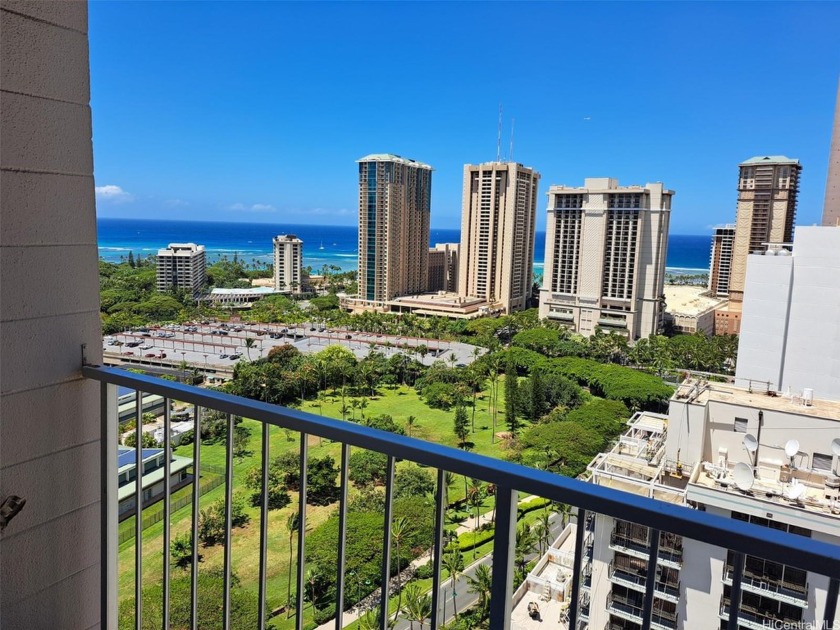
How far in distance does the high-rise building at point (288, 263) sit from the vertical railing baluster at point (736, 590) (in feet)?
126

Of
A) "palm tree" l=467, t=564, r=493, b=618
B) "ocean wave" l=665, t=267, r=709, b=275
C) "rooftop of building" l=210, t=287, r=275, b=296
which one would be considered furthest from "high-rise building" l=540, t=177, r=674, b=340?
"ocean wave" l=665, t=267, r=709, b=275

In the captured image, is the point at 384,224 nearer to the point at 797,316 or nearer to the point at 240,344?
the point at 240,344

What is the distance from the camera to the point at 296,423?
0.92 metres

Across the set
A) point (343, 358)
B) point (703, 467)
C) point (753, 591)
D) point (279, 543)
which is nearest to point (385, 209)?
point (343, 358)

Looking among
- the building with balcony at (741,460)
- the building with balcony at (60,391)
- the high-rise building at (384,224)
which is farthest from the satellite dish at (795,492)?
the high-rise building at (384,224)

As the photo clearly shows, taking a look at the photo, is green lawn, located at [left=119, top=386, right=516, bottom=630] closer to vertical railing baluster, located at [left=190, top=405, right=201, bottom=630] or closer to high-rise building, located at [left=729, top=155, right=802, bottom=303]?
vertical railing baluster, located at [left=190, top=405, right=201, bottom=630]

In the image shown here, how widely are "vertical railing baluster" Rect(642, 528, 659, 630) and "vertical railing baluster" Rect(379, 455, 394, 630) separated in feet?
1.17

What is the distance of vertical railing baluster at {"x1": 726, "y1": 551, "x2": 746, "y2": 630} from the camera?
0.64 m

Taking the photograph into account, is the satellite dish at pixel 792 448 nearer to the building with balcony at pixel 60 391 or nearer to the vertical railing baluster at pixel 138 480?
the building with balcony at pixel 60 391

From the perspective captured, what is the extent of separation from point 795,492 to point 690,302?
A: 32.4m

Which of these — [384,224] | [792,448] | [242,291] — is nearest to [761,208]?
[384,224]

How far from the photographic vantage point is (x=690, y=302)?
114 feet

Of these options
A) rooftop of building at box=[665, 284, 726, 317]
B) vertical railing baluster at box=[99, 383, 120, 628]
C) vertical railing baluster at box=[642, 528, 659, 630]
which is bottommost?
rooftop of building at box=[665, 284, 726, 317]

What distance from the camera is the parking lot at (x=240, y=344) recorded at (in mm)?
19594
